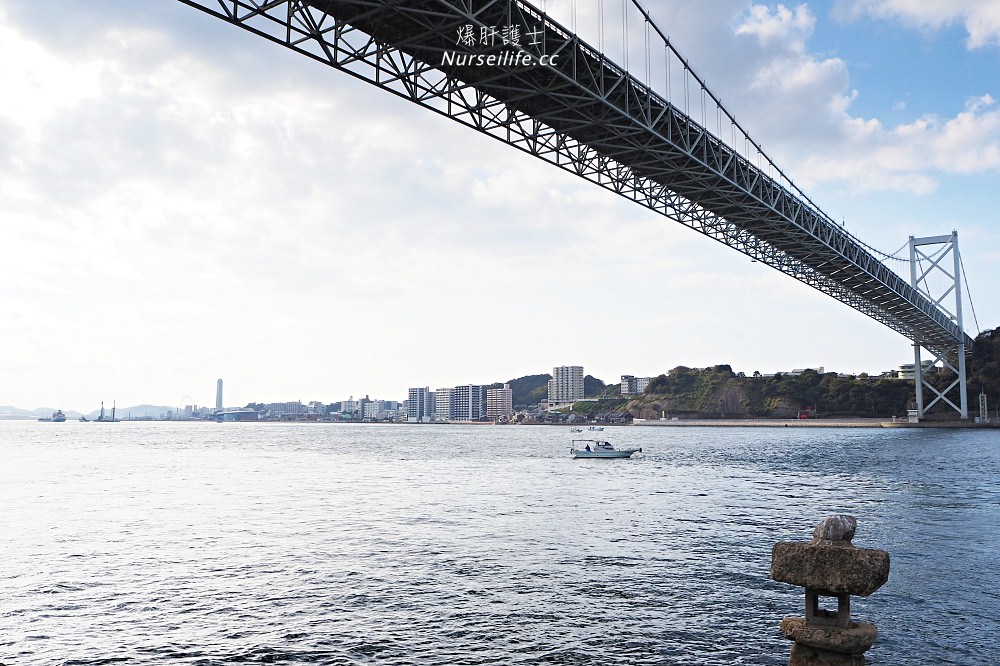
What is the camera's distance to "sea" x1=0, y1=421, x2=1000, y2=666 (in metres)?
11.7

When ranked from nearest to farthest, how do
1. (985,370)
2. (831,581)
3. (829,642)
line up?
(831,581)
(829,642)
(985,370)

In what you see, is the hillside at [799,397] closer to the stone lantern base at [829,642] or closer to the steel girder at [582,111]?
the steel girder at [582,111]

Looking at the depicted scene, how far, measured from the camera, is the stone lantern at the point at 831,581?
245 inches

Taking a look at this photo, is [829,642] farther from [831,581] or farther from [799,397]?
[799,397]

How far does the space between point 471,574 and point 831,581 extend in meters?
11.4

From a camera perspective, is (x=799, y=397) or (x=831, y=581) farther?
(x=799, y=397)

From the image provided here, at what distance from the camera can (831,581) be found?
6359 millimetres

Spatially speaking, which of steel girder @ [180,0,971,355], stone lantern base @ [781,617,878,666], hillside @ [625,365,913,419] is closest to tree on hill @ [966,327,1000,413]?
hillside @ [625,365,913,419]

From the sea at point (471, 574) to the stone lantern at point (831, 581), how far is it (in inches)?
182

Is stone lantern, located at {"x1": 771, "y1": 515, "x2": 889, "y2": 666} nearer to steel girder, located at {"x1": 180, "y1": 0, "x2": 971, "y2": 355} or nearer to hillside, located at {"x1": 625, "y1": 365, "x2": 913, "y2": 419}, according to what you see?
steel girder, located at {"x1": 180, "y1": 0, "x2": 971, "y2": 355}

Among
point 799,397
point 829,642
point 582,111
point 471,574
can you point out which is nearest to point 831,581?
point 829,642

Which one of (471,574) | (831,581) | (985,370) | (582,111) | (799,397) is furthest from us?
(799,397)

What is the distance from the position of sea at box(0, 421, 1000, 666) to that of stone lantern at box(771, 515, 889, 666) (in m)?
4.63

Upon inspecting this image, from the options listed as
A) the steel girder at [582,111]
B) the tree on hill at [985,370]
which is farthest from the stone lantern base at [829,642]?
the tree on hill at [985,370]
